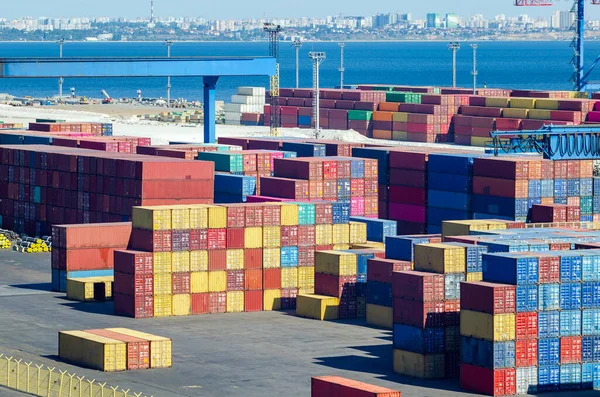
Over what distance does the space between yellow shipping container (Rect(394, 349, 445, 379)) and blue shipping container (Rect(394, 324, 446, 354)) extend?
0.68ft

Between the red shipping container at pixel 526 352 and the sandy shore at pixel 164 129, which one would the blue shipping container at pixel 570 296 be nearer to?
the red shipping container at pixel 526 352

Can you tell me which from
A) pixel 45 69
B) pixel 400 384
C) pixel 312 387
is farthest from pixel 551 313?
pixel 45 69

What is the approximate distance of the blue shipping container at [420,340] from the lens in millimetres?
57719

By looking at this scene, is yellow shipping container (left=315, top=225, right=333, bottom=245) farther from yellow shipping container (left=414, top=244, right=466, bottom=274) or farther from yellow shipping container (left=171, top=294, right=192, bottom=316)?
yellow shipping container (left=414, top=244, right=466, bottom=274)

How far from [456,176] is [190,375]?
3144 cm

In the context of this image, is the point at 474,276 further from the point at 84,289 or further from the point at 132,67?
the point at 132,67

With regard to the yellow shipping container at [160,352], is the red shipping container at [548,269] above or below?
above

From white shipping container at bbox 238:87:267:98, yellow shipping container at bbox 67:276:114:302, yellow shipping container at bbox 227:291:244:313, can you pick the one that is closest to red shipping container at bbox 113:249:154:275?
yellow shipping container at bbox 227:291:244:313

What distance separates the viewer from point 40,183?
94750 mm

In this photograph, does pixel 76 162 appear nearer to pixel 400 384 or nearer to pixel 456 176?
pixel 456 176

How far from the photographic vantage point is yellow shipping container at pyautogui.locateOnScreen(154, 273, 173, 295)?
6956cm

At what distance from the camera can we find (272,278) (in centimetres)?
7300

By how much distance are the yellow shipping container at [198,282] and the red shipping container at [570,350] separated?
21.6m

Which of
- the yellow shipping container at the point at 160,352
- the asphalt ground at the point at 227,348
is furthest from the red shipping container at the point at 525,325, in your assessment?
the yellow shipping container at the point at 160,352
